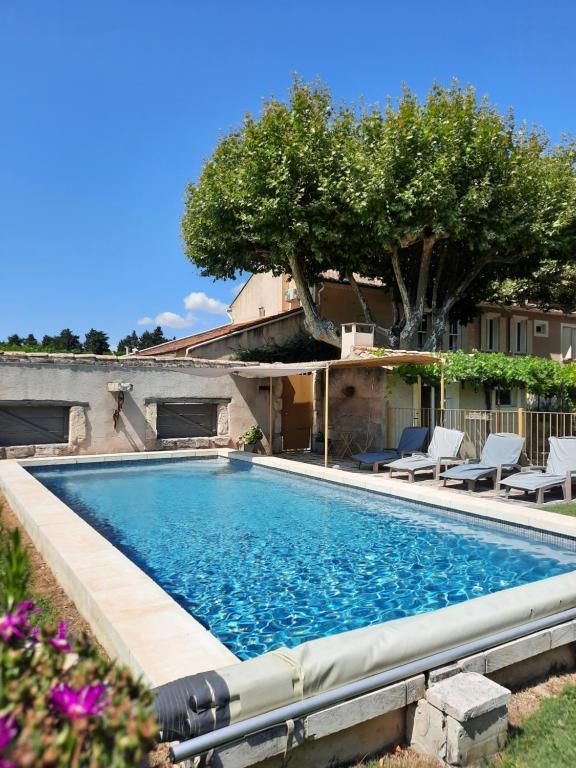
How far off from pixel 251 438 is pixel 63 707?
17999 millimetres

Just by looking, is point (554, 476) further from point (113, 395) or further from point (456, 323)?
point (456, 323)

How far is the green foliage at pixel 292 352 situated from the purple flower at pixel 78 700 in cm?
2375

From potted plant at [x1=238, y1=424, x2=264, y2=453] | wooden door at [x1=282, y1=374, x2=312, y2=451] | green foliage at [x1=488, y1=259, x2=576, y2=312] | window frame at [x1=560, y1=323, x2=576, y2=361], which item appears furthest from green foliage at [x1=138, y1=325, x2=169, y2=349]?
potted plant at [x1=238, y1=424, x2=264, y2=453]

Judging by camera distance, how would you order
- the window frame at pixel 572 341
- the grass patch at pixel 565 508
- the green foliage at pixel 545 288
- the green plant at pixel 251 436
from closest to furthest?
the grass patch at pixel 565 508
the green plant at pixel 251 436
the green foliage at pixel 545 288
the window frame at pixel 572 341

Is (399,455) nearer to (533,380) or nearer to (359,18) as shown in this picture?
(533,380)

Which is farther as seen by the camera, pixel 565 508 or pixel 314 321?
pixel 314 321

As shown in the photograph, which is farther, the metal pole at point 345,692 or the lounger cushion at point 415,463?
the lounger cushion at point 415,463

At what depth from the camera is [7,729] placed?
1412mm

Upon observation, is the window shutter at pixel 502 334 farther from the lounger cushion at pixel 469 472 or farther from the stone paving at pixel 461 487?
the lounger cushion at pixel 469 472

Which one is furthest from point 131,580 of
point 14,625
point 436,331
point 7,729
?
point 436,331

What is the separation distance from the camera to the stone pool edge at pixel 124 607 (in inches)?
154

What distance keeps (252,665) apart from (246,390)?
663 inches

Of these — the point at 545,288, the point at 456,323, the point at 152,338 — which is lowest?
the point at 456,323

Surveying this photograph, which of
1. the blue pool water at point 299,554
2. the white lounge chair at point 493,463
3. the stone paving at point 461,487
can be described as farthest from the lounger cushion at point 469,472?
the blue pool water at point 299,554
